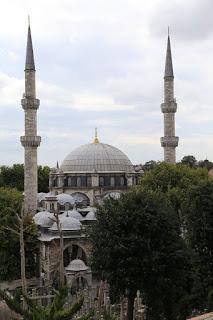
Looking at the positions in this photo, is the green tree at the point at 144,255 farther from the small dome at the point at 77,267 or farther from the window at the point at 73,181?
the window at the point at 73,181

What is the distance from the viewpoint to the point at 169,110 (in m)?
37.8

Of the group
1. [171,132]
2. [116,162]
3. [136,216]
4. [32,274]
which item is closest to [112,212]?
[136,216]

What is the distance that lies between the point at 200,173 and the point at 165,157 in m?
4.96

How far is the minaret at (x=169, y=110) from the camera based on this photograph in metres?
37.8

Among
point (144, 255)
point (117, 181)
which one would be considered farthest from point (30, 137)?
point (144, 255)

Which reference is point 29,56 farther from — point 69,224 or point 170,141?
point 69,224

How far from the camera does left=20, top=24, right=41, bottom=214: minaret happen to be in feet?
110

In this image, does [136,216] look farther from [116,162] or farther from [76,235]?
[116,162]

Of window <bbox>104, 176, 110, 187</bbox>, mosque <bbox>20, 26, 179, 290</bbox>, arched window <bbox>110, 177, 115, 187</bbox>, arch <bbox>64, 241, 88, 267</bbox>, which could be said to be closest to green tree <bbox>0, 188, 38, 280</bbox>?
mosque <bbox>20, 26, 179, 290</bbox>

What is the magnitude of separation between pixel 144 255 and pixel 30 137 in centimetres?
1915

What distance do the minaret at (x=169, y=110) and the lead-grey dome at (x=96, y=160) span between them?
18.8 feet

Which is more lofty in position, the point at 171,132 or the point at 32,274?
the point at 171,132

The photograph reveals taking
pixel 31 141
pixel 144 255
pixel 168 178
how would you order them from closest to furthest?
pixel 144 255 → pixel 168 178 → pixel 31 141

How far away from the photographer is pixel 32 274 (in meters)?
29.7
